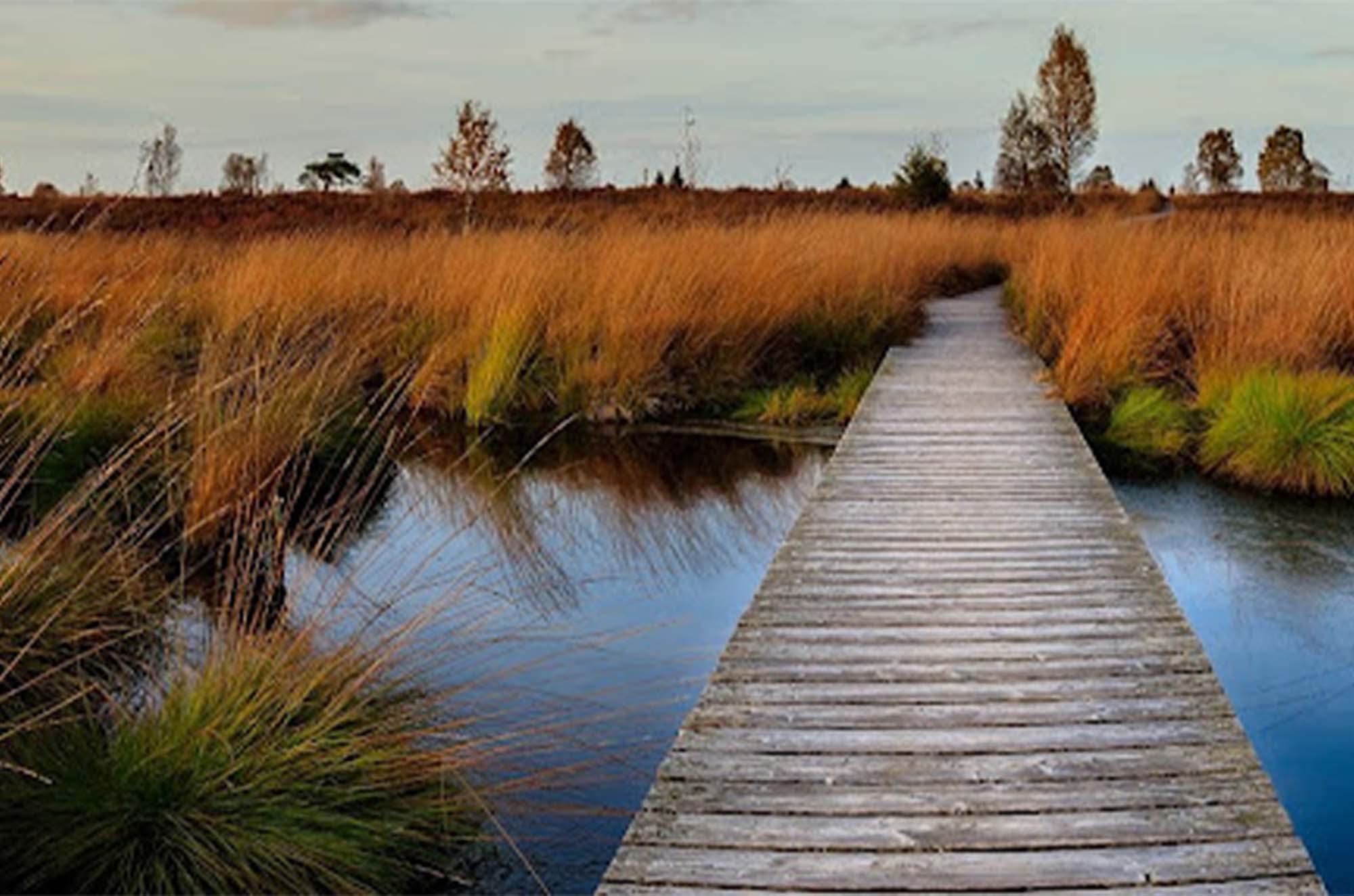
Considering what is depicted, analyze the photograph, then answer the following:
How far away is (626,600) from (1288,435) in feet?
13.7

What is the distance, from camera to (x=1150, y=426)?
8820 millimetres

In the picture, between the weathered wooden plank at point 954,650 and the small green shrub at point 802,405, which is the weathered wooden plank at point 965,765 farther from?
the small green shrub at point 802,405

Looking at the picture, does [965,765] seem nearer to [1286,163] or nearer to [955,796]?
[955,796]

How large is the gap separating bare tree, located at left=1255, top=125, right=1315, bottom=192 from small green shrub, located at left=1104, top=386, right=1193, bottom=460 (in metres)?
41.7

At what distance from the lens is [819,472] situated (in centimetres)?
859

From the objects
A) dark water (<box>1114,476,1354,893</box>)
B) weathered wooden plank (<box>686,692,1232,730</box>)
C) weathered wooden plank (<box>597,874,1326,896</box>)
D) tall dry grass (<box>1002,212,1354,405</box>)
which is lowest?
dark water (<box>1114,476,1354,893</box>)

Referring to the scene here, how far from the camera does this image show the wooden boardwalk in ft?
9.51

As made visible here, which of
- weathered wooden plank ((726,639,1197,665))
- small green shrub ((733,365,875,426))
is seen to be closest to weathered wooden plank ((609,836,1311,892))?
weathered wooden plank ((726,639,1197,665))

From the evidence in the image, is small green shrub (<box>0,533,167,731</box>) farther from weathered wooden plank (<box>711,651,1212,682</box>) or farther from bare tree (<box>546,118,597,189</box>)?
bare tree (<box>546,118,597,189</box>)

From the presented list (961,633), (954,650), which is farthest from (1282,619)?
(954,650)

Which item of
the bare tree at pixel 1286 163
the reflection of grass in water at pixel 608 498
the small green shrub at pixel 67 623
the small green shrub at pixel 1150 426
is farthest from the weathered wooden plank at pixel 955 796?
the bare tree at pixel 1286 163

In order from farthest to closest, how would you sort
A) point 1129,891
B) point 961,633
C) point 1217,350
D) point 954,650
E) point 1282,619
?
point 1217,350, point 1282,619, point 961,633, point 954,650, point 1129,891

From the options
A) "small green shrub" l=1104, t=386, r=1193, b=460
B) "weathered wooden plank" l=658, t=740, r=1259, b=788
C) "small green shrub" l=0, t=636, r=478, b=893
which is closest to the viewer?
"small green shrub" l=0, t=636, r=478, b=893

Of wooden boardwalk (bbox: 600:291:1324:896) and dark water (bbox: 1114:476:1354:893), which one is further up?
wooden boardwalk (bbox: 600:291:1324:896)
